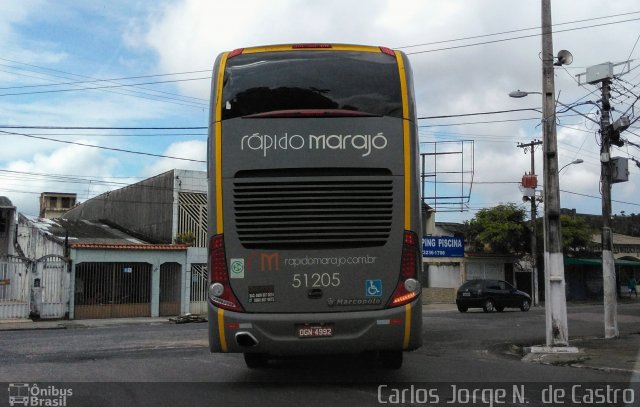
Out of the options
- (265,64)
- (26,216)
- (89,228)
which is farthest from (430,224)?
(265,64)

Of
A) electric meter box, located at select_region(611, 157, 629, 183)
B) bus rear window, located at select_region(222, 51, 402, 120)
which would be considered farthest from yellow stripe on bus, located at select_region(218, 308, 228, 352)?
electric meter box, located at select_region(611, 157, 629, 183)

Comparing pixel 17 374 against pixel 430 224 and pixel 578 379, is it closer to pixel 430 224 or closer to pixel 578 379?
pixel 578 379

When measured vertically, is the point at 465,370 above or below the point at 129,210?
below

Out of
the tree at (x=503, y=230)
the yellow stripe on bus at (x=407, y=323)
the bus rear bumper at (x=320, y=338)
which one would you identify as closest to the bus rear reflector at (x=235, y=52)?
the bus rear bumper at (x=320, y=338)

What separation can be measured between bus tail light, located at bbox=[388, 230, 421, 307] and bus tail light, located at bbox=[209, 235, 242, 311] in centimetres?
181

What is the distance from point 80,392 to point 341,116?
466 centimetres

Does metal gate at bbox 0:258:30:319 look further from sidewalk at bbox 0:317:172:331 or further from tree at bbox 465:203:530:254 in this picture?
tree at bbox 465:203:530:254

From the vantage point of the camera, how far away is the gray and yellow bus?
696 centimetres

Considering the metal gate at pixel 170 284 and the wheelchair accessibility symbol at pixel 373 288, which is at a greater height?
the wheelchair accessibility symbol at pixel 373 288

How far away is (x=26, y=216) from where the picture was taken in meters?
31.5

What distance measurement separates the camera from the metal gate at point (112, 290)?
2566 centimetres

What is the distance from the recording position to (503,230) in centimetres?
3894

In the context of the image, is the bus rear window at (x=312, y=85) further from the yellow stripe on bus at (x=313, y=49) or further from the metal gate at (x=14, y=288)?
the metal gate at (x=14, y=288)

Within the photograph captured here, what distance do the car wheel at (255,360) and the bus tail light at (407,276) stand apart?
10.2 feet
